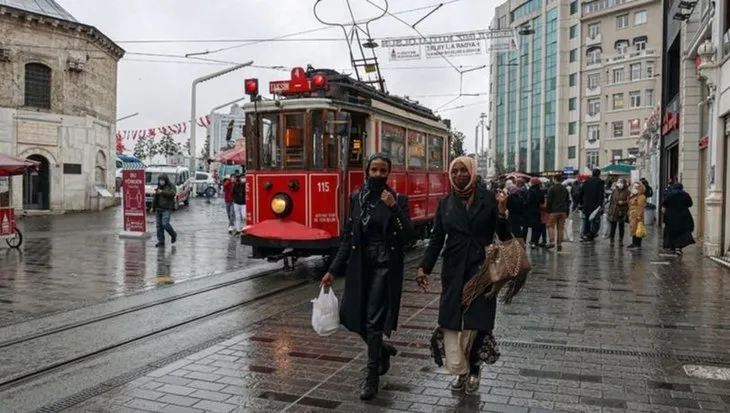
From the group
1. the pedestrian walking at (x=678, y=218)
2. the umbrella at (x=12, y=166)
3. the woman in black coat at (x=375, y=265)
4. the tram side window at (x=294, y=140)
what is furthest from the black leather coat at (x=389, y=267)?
the umbrella at (x=12, y=166)

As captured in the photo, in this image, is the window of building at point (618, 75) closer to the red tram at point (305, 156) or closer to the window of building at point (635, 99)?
the window of building at point (635, 99)

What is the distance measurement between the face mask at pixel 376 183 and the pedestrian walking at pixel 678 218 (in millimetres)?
11273

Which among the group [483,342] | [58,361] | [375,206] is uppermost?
[375,206]

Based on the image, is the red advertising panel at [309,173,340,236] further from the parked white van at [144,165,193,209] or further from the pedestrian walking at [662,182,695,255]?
the parked white van at [144,165,193,209]

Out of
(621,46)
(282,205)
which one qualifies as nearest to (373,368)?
(282,205)

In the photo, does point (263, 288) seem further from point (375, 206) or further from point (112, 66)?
point (112, 66)

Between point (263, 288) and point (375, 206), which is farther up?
point (375, 206)

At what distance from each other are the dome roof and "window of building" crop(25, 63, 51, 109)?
2474 mm

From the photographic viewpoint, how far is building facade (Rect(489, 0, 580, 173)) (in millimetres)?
76000

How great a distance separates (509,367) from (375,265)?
1690 millimetres

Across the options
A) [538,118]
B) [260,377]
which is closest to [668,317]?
[260,377]

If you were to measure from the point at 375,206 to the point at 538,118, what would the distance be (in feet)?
261

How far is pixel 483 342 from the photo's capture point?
5.20 metres

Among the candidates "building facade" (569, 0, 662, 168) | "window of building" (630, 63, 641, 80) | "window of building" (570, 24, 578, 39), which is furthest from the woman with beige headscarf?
"window of building" (570, 24, 578, 39)
